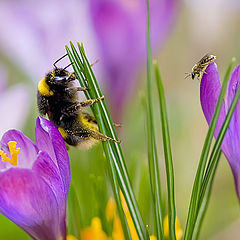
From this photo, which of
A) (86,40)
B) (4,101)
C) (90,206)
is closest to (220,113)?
(90,206)

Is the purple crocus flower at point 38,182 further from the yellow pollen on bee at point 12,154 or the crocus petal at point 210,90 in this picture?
the crocus petal at point 210,90

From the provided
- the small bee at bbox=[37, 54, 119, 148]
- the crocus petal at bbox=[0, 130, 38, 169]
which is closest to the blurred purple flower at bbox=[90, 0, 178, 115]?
the small bee at bbox=[37, 54, 119, 148]

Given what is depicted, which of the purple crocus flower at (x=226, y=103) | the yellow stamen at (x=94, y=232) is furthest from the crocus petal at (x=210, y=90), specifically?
the yellow stamen at (x=94, y=232)

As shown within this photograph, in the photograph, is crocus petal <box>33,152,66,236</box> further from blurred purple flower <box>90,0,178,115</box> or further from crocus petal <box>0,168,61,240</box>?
blurred purple flower <box>90,0,178,115</box>

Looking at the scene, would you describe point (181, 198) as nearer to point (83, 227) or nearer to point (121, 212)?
point (83, 227)

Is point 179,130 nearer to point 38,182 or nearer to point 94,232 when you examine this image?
point 94,232
